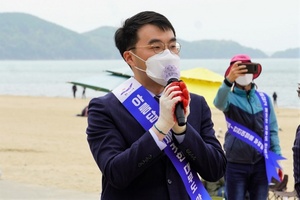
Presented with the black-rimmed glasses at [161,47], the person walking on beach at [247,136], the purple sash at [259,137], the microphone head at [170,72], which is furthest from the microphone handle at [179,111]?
the purple sash at [259,137]

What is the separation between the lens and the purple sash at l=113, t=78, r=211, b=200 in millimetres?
3182

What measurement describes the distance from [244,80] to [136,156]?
3451 millimetres

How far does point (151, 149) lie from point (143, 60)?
416 mm

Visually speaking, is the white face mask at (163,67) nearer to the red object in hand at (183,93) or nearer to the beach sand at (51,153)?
the red object in hand at (183,93)

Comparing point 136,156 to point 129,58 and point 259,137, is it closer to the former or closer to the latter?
point 129,58

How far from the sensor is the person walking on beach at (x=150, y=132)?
3041 mm

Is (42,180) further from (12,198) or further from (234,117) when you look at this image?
(234,117)

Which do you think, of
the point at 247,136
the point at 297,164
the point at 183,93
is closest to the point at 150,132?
the point at 183,93

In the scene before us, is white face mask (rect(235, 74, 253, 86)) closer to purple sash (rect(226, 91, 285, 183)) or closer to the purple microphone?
purple sash (rect(226, 91, 285, 183))

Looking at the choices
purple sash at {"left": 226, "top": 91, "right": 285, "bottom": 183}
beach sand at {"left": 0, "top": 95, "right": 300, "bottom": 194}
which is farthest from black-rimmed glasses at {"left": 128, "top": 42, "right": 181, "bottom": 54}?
beach sand at {"left": 0, "top": 95, "right": 300, "bottom": 194}

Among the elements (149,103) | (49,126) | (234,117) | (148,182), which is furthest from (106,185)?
(49,126)

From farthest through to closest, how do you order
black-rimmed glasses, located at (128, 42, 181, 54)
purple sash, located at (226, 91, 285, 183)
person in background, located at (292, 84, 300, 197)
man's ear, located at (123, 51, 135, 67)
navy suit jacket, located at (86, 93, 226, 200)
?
1. purple sash, located at (226, 91, 285, 183)
2. person in background, located at (292, 84, 300, 197)
3. man's ear, located at (123, 51, 135, 67)
4. black-rimmed glasses, located at (128, 42, 181, 54)
5. navy suit jacket, located at (86, 93, 226, 200)

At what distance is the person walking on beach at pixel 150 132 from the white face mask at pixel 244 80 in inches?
117

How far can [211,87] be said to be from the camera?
12.7 metres
